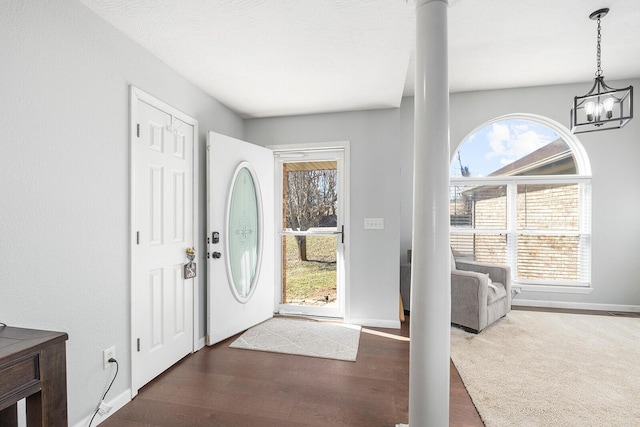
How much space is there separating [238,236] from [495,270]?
9.75 feet

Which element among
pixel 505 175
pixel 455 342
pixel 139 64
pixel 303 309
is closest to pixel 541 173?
pixel 505 175

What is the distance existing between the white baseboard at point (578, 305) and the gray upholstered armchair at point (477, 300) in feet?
2.38

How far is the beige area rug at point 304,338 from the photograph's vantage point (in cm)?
263

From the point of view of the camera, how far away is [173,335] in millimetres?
2412

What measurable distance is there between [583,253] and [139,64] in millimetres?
5202

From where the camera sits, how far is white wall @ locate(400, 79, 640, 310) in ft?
11.8

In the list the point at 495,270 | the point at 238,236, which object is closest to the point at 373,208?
the point at 238,236

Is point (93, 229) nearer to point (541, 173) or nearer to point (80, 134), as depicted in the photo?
point (80, 134)

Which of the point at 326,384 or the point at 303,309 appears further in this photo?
the point at 303,309

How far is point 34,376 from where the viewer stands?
979 millimetres

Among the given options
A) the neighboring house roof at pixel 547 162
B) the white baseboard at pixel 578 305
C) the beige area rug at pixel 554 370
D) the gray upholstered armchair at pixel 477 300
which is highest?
the neighboring house roof at pixel 547 162

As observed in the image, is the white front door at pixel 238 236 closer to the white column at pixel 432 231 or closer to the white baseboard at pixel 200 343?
the white baseboard at pixel 200 343

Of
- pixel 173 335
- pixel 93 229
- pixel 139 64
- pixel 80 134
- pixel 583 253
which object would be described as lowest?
pixel 173 335

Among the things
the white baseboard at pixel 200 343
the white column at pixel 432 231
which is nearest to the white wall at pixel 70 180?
the white baseboard at pixel 200 343
